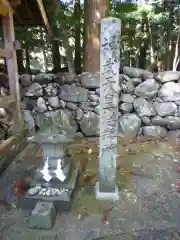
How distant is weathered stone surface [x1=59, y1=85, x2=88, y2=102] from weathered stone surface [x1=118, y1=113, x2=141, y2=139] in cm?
104

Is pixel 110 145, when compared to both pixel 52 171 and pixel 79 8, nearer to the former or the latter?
pixel 52 171

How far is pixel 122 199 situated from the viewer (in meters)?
2.37

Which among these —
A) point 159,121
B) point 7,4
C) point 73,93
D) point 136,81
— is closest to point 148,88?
point 136,81

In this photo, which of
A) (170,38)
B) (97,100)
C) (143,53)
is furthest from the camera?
(143,53)

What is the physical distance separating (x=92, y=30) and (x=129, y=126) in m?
2.34

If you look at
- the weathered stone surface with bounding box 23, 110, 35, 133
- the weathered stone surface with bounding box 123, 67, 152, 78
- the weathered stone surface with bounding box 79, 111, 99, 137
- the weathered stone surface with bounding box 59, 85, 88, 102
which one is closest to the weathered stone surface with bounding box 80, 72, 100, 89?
the weathered stone surface with bounding box 59, 85, 88, 102

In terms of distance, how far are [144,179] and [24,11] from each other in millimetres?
3889

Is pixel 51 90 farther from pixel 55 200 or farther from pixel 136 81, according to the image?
pixel 55 200

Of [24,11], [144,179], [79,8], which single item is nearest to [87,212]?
[144,179]

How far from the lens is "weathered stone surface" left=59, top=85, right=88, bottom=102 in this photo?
4.53 meters

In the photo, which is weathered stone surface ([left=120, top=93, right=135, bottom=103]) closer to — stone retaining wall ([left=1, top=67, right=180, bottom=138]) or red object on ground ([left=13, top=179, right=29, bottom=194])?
stone retaining wall ([left=1, top=67, right=180, bottom=138])

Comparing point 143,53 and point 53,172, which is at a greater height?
point 143,53

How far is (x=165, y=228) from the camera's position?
1.93 meters

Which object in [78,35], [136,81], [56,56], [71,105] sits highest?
[78,35]
